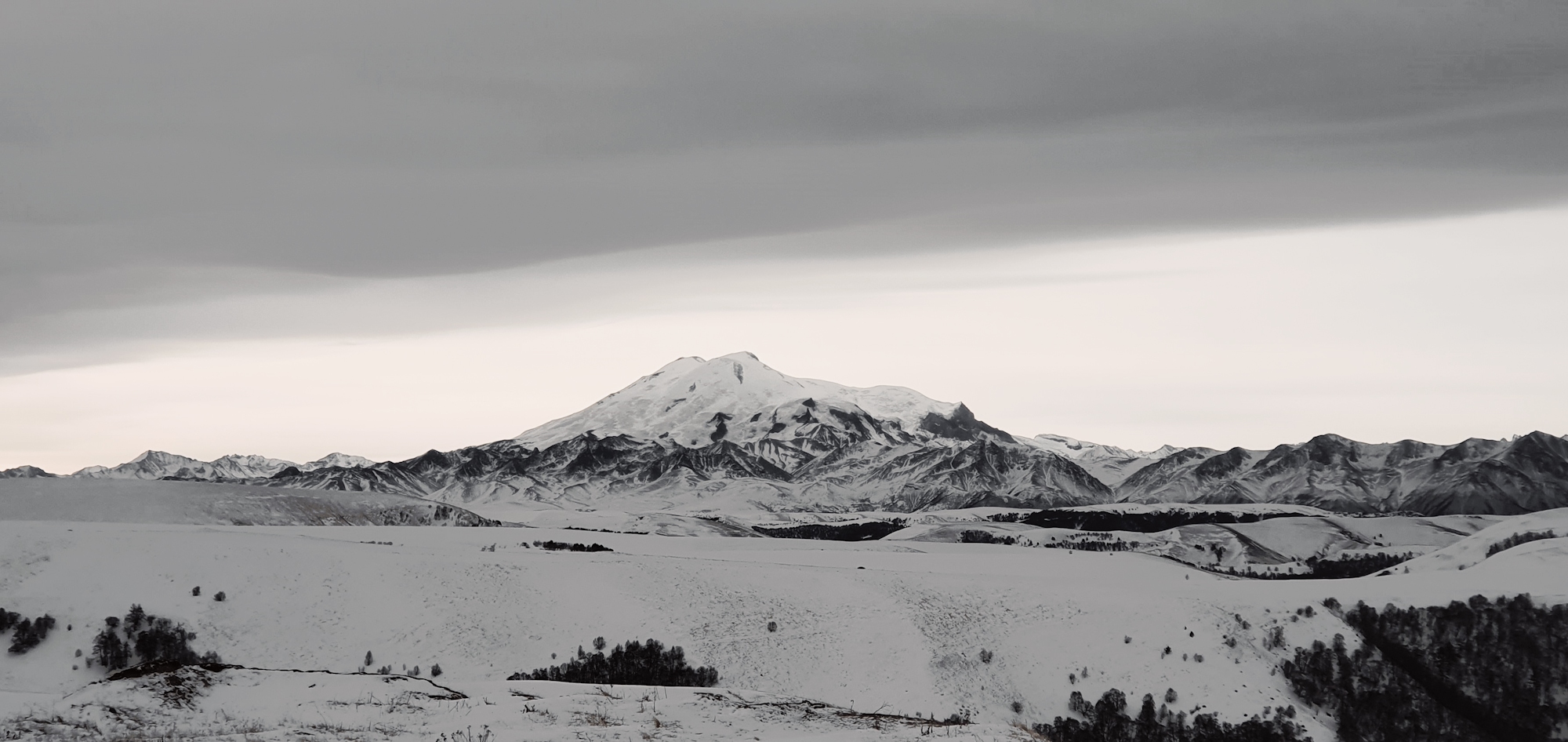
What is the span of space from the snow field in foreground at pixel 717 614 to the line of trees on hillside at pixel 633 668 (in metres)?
1.76

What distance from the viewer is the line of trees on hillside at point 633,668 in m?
86.2

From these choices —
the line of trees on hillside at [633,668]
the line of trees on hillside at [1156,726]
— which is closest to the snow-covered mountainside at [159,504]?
the line of trees on hillside at [633,668]

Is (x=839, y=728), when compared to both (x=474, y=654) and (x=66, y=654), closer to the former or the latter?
(x=474, y=654)

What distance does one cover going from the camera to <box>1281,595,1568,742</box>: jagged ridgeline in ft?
313

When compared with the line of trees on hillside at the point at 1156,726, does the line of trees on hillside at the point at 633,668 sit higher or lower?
higher

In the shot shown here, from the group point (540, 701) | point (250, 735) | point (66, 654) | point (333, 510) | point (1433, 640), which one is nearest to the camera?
point (250, 735)

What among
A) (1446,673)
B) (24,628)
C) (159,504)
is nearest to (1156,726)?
(1446,673)

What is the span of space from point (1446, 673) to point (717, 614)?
63.7 metres

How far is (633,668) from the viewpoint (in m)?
89.4

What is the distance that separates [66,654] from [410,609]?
24.6 metres

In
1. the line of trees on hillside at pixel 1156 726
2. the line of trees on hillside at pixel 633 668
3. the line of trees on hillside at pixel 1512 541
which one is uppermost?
the line of trees on hillside at pixel 1512 541

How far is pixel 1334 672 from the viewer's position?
9738cm

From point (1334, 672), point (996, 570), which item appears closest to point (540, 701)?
point (1334, 672)

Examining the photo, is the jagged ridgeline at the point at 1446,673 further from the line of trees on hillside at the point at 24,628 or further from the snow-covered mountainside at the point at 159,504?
the snow-covered mountainside at the point at 159,504
